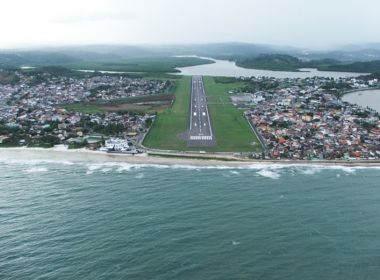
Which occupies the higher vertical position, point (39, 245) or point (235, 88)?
point (235, 88)

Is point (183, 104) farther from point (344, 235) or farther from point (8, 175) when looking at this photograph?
point (344, 235)

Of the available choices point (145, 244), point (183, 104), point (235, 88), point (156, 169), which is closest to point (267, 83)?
point (235, 88)

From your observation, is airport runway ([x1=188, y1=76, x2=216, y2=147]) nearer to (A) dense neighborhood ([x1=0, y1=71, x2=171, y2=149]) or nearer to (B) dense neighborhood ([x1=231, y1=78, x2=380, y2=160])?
(B) dense neighborhood ([x1=231, y1=78, x2=380, y2=160])

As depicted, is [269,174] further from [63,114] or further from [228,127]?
[63,114]

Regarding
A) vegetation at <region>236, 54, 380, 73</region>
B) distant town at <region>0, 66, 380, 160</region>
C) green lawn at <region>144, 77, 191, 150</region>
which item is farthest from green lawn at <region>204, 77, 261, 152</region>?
vegetation at <region>236, 54, 380, 73</region>

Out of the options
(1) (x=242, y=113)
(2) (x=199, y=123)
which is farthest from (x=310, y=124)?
(2) (x=199, y=123)

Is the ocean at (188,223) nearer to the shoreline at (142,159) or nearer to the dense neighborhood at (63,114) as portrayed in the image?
the shoreline at (142,159)
